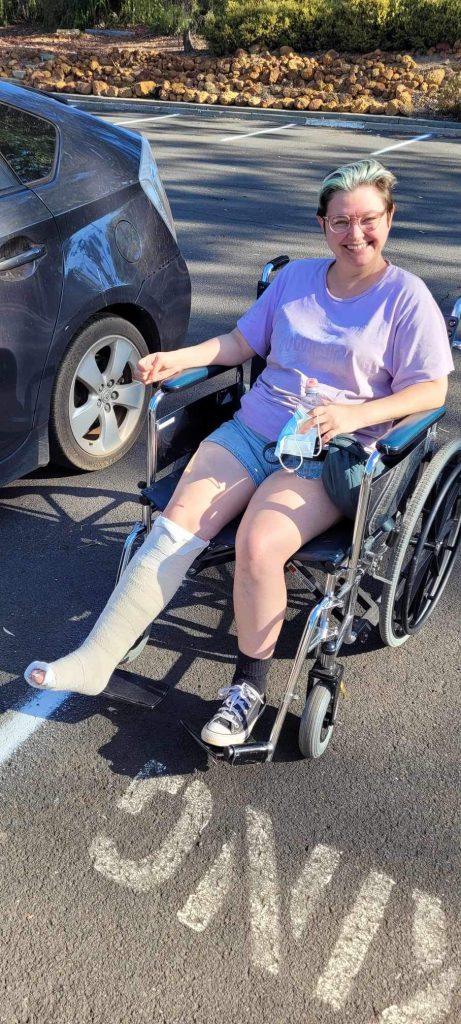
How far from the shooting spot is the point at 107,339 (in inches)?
150

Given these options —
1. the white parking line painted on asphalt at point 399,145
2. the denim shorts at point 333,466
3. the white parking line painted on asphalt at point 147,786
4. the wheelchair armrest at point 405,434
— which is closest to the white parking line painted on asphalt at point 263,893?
the white parking line painted on asphalt at point 147,786

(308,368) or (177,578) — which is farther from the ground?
(308,368)

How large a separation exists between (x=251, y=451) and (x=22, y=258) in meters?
1.17

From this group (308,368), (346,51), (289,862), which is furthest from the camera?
(346,51)

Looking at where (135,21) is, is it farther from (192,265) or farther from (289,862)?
(289,862)

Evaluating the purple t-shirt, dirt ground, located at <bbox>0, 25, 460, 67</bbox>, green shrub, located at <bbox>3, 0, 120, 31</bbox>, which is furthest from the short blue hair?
green shrub, located at <bbox>3, 0, 120, 31</bbox>

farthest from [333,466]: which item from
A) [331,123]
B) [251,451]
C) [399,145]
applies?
[331,123]

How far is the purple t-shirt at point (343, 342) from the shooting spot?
2723 millimetres

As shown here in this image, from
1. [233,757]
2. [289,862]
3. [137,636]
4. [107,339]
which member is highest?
[107,339]

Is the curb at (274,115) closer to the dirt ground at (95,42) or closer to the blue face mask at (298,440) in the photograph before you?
the dirt ground at (95,42)

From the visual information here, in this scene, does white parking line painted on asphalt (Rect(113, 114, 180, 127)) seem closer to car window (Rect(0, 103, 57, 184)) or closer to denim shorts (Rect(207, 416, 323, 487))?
car window (Rect(0, 103, 57, 184))

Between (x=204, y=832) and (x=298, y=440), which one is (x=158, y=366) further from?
(x=204, y=832)

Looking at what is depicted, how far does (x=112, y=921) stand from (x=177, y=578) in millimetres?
892

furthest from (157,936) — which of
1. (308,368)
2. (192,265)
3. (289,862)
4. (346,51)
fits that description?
(346,51)
